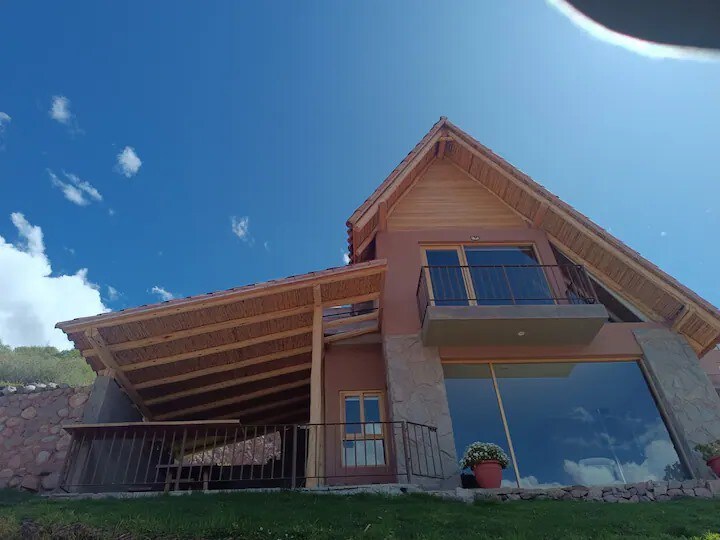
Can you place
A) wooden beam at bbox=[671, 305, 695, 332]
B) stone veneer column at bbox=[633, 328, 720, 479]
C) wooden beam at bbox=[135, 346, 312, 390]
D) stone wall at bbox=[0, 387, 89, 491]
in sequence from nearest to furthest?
stone veneer column at bbox=[633, 328, 720, 479] → wooden beam at bbox=[671, 305, 695, 332] → wooden beam at bbox=[135, 346, 312, 390] → stone wall at bbox=[0, 387, 89, 491]

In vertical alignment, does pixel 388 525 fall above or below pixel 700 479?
below

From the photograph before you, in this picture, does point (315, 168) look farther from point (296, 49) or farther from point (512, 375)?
point (512, 375)

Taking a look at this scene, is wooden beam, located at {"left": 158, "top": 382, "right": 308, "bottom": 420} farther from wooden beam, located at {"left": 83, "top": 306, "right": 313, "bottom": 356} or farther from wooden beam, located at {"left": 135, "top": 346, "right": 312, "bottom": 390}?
wooden beam, located at {"left": 83, "top": 306, "right": 313, "bottom": 356}

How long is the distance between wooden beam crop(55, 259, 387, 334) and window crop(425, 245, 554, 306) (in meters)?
2.03

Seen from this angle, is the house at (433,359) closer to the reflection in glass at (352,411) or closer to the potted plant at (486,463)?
the reflection in glass at (352,411)

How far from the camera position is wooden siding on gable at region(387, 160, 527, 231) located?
40.1 ft

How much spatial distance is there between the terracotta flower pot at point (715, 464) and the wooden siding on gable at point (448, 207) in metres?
6.10

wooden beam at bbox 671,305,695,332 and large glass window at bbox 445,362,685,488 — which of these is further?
wooden beam at bbox 671,305,695,332

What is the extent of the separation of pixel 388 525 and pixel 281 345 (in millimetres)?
5758

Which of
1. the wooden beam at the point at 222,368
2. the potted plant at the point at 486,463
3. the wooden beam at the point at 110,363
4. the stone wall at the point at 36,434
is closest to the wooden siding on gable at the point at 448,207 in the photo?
the wooden beam at the point at 222,368

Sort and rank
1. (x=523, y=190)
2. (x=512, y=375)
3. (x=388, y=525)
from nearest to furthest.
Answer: (x=388, y=525), (x=512, y=375), (x=523, y=190)

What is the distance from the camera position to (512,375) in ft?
32.1

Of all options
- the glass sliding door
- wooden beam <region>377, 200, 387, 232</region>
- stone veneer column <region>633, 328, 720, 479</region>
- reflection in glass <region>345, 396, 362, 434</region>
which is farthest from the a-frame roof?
reflection in glass <region>345, 396, 362, 434</region>

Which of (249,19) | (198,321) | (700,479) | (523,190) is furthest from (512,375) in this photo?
(249,19)
